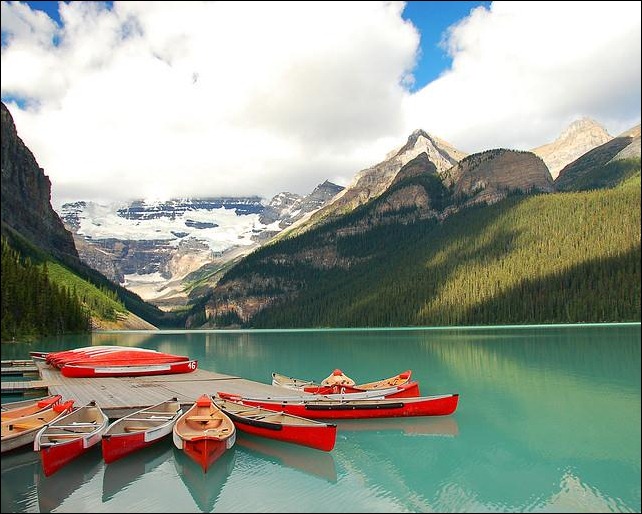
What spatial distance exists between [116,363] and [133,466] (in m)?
26.9

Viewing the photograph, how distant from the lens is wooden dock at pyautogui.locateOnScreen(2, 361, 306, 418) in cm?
3187

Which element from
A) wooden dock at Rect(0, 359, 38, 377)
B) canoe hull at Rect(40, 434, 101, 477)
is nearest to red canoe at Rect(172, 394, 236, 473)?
canoe hull at Rect(40, 434, 101, 477)

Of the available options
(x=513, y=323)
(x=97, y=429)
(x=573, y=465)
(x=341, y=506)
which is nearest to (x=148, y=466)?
(x=97, y=429)

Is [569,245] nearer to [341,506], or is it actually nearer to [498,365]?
[498,365]

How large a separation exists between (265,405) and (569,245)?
4037 inches

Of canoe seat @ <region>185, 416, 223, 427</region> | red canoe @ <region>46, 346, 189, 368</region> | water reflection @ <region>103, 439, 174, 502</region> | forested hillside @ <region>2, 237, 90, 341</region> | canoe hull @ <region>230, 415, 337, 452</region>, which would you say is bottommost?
water reflection @ <region>103, 439, 174, 502</region>

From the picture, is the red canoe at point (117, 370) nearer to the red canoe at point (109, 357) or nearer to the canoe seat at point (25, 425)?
the red canoe at point (109, 357)

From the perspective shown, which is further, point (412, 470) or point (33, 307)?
point (33, 307)

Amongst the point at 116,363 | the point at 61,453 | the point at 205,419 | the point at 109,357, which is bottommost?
the point at 61,453

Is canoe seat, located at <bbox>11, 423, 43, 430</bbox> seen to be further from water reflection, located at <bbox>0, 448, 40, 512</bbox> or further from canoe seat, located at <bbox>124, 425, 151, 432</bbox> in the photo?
canoe seat, located at <bbox>124, 425, 151, 432</bbox>

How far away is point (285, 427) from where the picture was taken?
2575cm

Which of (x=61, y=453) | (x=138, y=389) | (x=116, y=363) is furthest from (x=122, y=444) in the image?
(x=116, y=363)

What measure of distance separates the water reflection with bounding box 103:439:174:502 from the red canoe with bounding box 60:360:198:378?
22.5 meters

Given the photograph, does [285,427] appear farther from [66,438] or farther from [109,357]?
[109,357]
